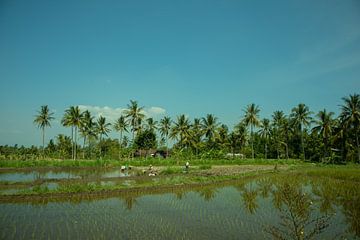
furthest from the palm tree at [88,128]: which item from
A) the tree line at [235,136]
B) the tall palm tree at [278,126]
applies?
the tall palm tree at [278,126]

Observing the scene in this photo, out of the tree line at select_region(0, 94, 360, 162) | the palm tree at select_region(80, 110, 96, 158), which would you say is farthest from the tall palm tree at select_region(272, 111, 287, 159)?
the palm tree at select_region(80, 110, 96, 158)

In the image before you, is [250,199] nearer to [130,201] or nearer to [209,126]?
[130,201]

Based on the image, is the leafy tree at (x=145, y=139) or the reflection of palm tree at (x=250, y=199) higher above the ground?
the leafy tree at (x=145, y=139)

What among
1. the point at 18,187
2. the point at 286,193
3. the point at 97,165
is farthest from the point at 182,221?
the point at 97,165

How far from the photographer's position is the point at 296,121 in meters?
54.4

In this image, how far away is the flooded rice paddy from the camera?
30.2 ft

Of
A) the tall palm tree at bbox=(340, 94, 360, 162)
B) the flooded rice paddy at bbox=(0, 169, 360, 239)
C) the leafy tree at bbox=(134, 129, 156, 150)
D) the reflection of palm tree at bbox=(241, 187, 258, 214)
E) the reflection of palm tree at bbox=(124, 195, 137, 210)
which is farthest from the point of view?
the leafy tree at bbox=(134, 129, 156, 150)

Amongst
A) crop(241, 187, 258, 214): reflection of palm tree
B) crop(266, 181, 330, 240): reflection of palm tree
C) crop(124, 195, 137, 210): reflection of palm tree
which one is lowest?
crop(241, 187, 258, 214): reflection of palm tree

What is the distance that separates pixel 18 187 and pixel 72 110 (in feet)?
107

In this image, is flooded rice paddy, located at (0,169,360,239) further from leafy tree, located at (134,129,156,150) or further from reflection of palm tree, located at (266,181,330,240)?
leafy tree, located at (134,129,156,150)

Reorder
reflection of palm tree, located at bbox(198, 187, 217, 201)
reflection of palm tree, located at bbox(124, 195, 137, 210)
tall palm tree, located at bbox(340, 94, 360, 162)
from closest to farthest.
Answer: reflection of palm tree, located at bbox(124, 195, 137, 210) < reflection of palm tree, located at bbox(198, 187, 217, 201) < tall palm tree, located at bbox(340, 94, 360, 162)

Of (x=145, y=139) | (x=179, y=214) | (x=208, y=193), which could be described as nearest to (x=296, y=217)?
(x=179, y=214)

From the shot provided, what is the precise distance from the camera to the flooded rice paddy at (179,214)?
920 centimetres

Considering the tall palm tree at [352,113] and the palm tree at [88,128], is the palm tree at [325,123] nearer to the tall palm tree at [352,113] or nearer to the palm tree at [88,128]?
the tall palm tree at [352,113]
